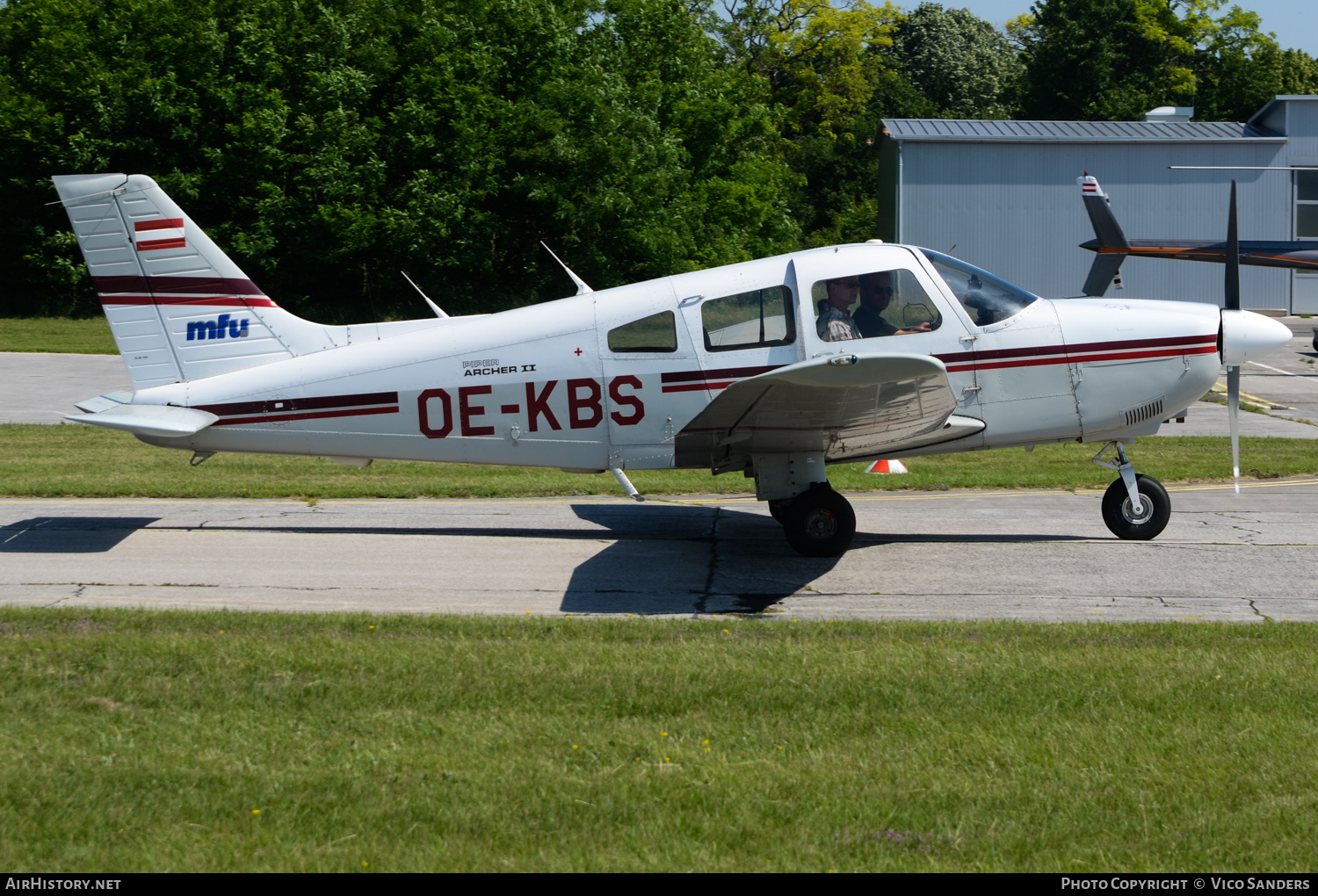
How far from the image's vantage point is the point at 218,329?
35.4 feet

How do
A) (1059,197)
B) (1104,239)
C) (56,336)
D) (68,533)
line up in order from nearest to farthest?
(68,533) < (1104,239) < (56,336) < (1059,197)

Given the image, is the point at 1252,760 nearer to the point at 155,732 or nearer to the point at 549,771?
the point at 549,771

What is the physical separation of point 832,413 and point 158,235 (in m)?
6.16

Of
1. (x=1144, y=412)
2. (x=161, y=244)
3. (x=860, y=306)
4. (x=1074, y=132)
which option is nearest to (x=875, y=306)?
(x=860, y=306)

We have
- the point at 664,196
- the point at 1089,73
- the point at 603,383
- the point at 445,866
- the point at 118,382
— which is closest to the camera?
the point at 445,866

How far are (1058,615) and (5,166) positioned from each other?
4297 centimetres

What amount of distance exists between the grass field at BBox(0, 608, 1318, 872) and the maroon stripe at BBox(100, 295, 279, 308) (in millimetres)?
3801

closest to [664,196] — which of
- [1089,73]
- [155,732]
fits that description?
[155,732]

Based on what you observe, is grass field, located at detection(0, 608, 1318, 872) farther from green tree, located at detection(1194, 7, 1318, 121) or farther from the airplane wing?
green tree, located at detection(1194, 7, 1318, 121)

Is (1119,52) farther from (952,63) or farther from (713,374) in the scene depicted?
(713,374)

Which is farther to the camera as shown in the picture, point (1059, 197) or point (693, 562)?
point (1059, 197)

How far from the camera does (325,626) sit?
7.85 meters

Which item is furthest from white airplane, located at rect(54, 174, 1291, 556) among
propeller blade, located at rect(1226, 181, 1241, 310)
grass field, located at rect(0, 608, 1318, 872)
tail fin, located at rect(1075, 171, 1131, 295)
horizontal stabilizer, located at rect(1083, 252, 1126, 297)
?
tail fin, located at rect(1075, 171, 1131, 295)

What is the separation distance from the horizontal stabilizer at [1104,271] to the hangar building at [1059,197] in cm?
1470
